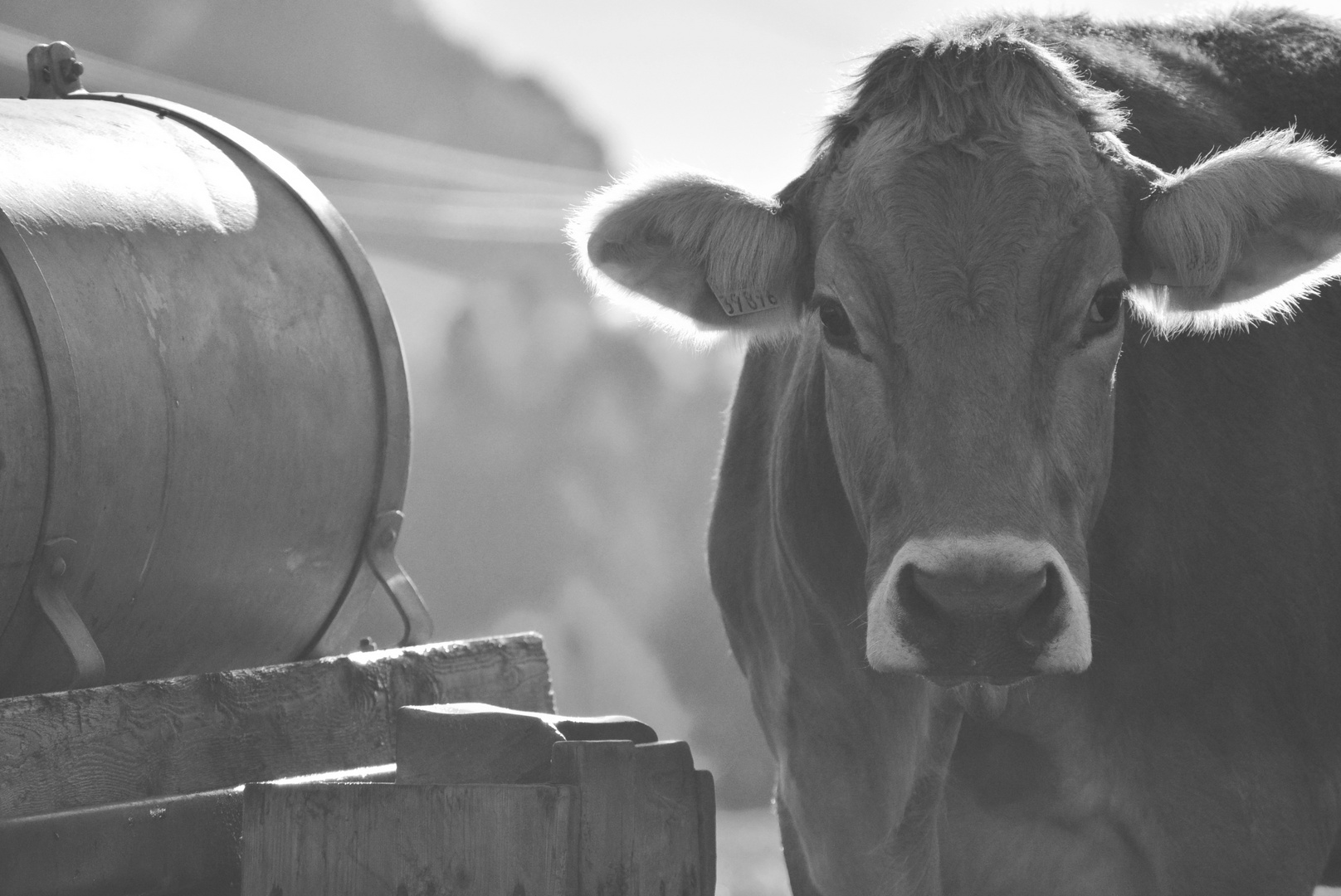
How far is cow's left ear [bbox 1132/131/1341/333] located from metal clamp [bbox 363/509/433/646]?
1465 millimetres

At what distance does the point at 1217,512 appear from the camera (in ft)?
8.95

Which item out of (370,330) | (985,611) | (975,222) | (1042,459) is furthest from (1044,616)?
(370,330)

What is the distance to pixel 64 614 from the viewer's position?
213cm

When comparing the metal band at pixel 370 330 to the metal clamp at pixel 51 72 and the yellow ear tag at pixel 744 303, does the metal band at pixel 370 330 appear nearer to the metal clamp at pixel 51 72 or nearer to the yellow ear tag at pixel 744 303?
the metal clamp at pixel 51 72

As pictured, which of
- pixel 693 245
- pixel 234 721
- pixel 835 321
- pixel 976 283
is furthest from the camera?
pixel 693 245

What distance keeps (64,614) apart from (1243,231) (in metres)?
2.03

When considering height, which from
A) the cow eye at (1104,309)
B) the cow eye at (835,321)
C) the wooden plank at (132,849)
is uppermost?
the cow eye at (1104,309)

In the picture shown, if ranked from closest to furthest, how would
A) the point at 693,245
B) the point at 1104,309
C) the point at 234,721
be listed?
the point at 234,721, the point at 1104,309, the point at 693,245

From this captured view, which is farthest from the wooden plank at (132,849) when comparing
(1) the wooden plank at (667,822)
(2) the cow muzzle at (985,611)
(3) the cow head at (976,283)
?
(3) the cow head at (976,283)

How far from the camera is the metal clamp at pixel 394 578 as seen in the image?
2818mm

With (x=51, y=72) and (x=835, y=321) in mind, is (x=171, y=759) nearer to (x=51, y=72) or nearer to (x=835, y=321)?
(x=835, y=321)

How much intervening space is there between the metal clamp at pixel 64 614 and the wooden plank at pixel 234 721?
0.27 ft

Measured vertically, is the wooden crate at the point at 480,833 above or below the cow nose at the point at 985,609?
below

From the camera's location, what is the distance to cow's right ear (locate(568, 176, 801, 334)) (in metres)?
2.68
